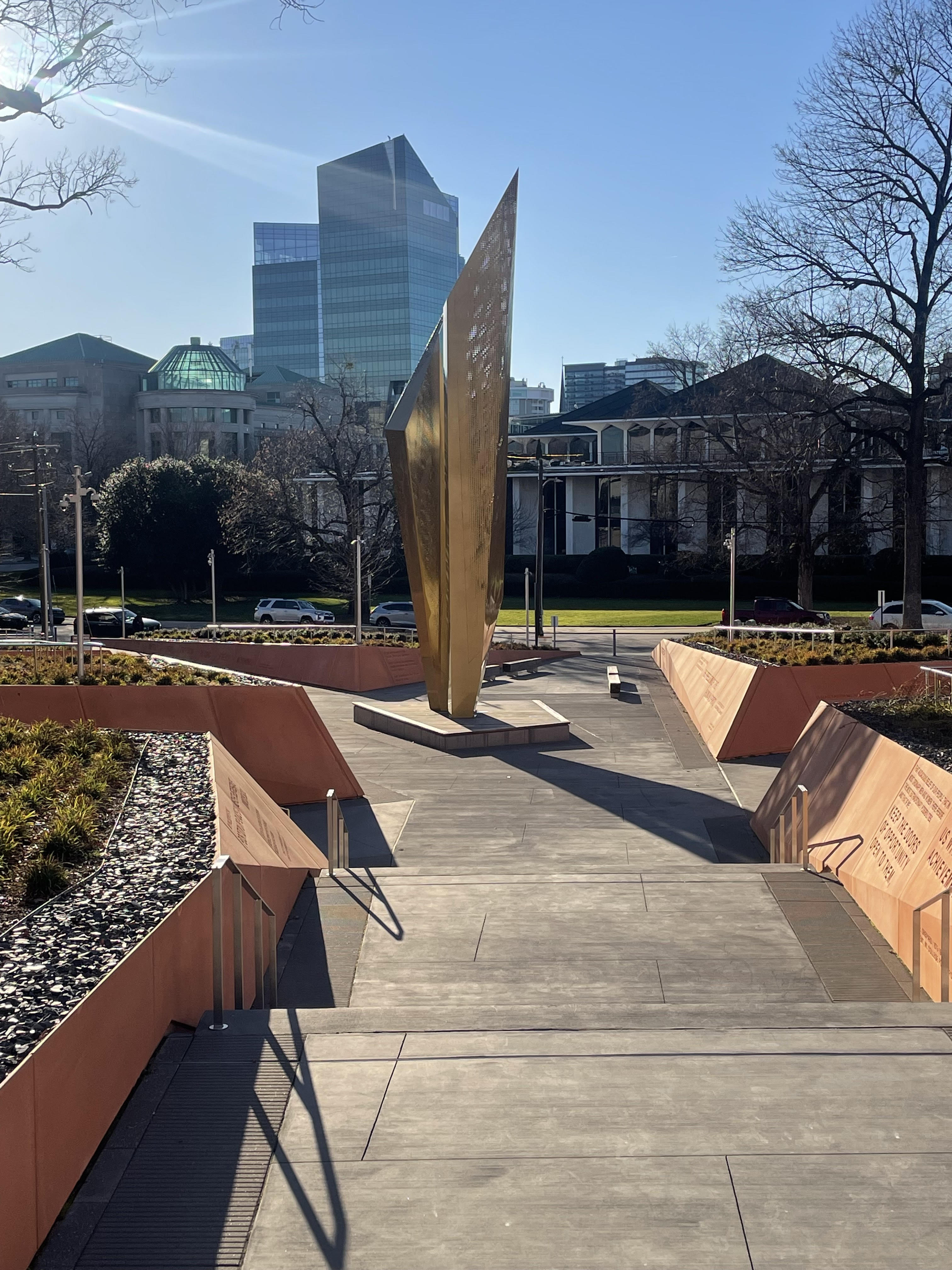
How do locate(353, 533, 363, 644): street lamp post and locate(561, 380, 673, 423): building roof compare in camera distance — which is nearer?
locate(353, 533, 363, 644): street lamp post

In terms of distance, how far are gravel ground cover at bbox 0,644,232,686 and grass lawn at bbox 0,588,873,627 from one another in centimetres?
2853

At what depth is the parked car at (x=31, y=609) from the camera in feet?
166

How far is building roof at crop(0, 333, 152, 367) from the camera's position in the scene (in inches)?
4262

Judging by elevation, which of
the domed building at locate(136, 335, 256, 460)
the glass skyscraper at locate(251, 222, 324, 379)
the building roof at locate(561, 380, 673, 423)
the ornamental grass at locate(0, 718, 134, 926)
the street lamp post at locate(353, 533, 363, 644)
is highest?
the glass skyscraper at locate(251, 222, 324, 379)

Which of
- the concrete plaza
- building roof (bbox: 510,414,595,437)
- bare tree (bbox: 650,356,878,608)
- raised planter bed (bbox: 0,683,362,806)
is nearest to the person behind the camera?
the concrete plaza

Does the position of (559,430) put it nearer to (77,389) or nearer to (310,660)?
(310,660)

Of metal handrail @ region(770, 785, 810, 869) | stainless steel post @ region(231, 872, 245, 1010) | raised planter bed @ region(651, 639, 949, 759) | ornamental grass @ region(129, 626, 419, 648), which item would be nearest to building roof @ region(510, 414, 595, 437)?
ornamental grass @ region(129, 626, 419, 648)

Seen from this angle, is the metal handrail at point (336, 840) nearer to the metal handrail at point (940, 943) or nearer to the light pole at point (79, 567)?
the metal handrail at point (940, 943)

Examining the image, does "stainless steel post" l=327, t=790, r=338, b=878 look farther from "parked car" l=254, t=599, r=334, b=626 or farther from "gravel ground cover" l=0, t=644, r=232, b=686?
"parked car" l=254, t=599, r=334, b=626

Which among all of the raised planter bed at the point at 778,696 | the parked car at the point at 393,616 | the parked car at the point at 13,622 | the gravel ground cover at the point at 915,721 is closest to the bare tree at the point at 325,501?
the parked car at the point at 393,616

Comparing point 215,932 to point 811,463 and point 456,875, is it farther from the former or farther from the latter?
point 811,463

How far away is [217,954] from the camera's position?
19.7 ft

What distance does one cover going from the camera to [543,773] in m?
17.0

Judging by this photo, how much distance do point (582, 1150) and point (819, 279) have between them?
27.6m
